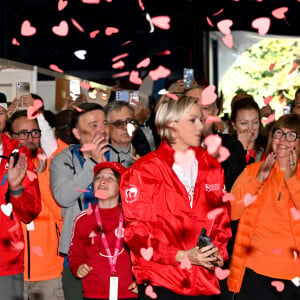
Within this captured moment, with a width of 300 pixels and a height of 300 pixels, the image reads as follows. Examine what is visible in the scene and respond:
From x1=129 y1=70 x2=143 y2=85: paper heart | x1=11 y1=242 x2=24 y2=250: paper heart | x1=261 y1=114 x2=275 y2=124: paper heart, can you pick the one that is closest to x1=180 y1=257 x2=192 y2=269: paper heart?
x1=11 y1=242 x2=24 y2=250: paper heart

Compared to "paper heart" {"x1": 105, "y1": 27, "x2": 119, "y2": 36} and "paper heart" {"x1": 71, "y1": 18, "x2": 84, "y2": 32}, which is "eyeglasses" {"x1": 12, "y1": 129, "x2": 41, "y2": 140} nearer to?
"paper heart" {"x1": 71, "y1": 18, "x2": 84, "y2": 32}

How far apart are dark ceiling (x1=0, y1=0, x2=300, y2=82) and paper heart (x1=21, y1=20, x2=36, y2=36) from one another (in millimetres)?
131

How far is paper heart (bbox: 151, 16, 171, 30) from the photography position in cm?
1307

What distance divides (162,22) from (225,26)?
231 centimetres

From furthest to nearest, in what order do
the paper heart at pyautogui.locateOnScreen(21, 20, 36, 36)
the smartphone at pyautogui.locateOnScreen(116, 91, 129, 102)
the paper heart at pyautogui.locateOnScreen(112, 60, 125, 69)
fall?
the paper heart at pyautogui.locateOnScreen(112, 60, 125, 69), the paper heart at pyautogui.locateOnScreen(21, 20, 36, 36), the smartphone at pyautogui.locateOnScreen(116, 91, 129, 102)

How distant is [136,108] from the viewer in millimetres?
6738

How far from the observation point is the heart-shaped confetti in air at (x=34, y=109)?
5.73m

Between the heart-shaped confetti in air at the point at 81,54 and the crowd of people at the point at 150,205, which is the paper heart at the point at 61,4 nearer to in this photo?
the heart-shaped confetti in air at the point at 81,54

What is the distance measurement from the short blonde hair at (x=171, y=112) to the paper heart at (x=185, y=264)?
77 cm

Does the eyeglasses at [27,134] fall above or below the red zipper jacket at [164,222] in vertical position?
above

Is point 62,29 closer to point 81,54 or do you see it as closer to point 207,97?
point 81,54

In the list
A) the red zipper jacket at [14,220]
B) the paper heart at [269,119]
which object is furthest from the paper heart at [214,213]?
the paper heart at [269,119]

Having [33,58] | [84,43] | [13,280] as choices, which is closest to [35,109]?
[13,280]

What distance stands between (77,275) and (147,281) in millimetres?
678
